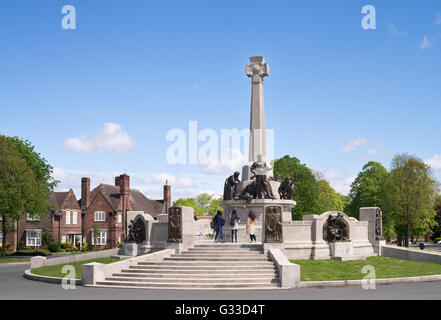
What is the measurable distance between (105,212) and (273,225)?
51.9 meters

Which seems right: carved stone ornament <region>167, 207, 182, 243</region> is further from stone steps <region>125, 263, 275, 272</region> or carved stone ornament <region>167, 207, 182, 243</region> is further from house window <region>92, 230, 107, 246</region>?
house window <region>92, 230, 107, 246</region>

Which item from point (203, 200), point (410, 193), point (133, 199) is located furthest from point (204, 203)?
point (410, 193)

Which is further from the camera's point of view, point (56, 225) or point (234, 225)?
point (56, 225)

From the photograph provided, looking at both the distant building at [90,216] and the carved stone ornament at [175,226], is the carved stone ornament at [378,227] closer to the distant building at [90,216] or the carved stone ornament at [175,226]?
the carved stone ornament at [175,226]

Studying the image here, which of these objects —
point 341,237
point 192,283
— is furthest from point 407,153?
point 192,283

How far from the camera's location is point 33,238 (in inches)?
2729

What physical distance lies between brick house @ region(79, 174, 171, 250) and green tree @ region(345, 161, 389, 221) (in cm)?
3220

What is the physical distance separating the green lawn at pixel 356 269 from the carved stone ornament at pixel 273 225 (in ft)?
5.94

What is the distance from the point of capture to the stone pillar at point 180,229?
87.6ft

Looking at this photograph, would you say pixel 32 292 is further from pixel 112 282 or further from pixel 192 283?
pixel 192 283

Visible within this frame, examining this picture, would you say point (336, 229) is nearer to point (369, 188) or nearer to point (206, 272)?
point (206, 272)

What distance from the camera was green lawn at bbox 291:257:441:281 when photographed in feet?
71.9

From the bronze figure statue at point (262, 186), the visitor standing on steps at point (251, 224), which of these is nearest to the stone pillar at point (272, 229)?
the visitor standing on steps at point (251, 224)
